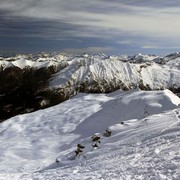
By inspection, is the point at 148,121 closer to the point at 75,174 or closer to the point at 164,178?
the point at 75,174

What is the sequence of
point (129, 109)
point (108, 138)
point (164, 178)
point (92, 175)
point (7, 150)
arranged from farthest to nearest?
point (129, 109), point (7, 150), point (108, 138), point (92, 175), point (164, 178)

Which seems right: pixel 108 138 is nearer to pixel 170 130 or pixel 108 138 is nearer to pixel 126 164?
pixel 170 130

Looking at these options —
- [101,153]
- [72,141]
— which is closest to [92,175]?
[101,153]

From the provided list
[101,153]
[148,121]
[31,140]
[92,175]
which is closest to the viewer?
[92,175]

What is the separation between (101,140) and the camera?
28.9m

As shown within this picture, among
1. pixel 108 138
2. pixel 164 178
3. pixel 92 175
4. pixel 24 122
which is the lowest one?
pixel 24 122

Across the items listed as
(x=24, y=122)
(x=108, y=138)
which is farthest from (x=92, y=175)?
(x=24, y=122)

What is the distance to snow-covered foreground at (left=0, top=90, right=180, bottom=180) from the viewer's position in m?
17.3

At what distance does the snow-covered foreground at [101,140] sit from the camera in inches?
680

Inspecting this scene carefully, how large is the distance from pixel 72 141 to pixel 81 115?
33.7ft

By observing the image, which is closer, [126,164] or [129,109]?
[126,164]

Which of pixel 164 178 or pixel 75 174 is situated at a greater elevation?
pixel 164 178

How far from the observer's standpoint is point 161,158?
1720 cm

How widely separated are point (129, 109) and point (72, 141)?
1143 centimetres
